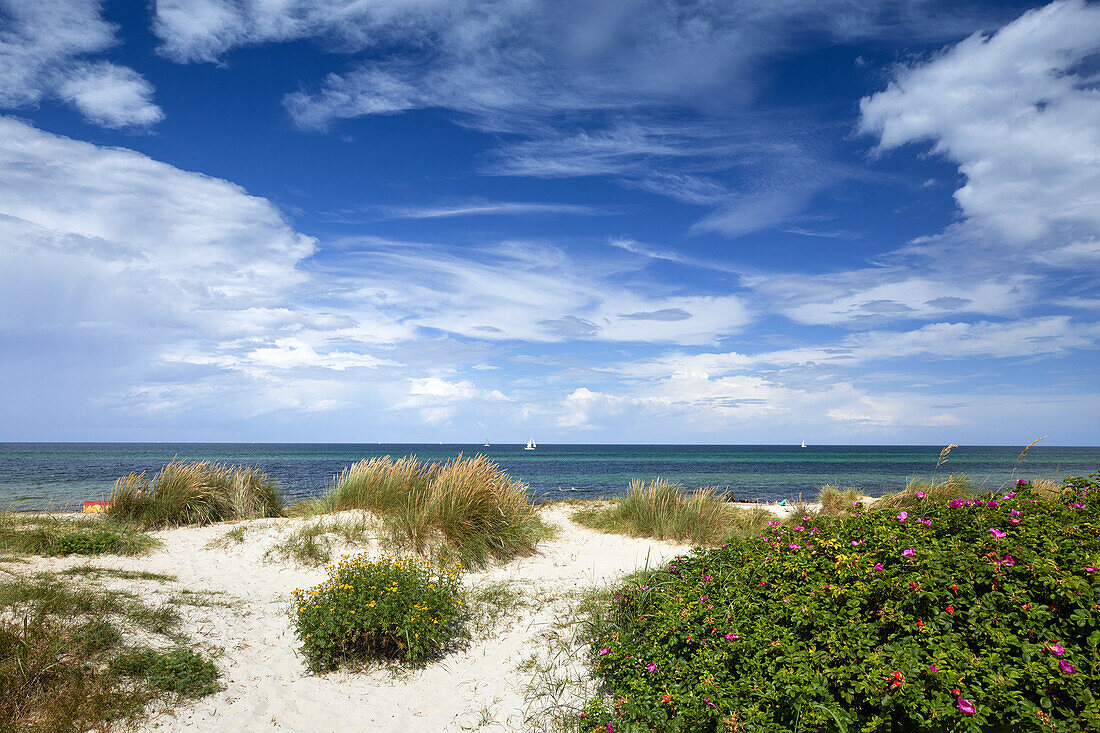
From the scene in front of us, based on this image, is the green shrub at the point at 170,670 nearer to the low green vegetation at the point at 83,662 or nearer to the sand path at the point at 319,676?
the low green vegetation at the point at 83,662

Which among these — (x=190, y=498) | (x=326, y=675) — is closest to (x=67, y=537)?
(x=190, y=498)

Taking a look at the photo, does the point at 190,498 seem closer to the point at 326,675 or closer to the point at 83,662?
the point at 83,662

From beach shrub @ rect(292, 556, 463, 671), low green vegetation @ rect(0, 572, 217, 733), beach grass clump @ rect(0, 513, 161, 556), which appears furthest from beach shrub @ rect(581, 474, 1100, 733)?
beach grass clump @ rect(0, 513, 161, 556)

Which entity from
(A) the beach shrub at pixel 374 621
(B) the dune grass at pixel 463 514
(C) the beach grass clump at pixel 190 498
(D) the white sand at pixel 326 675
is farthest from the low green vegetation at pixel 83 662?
(C) the beach grass clump at pixel 190 498

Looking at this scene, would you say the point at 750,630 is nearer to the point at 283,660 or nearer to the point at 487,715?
the point at 487,715

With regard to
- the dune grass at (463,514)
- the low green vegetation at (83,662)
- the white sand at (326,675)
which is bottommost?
the white sand at (326,675)

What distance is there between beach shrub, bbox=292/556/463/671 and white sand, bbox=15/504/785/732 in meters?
0.19

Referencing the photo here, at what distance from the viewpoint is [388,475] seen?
10961 mm

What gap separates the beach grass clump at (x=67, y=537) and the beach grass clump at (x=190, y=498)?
56 cm

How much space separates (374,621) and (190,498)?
7836 millimetres

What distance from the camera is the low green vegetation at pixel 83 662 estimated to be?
13.6 ft

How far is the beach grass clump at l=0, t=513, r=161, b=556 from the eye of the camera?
8211mm

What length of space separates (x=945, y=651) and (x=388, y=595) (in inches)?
188

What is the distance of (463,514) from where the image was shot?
29.5ft
